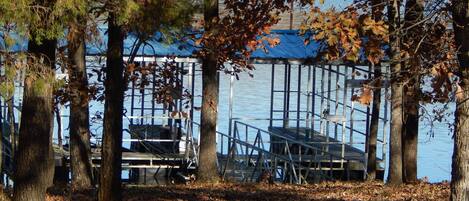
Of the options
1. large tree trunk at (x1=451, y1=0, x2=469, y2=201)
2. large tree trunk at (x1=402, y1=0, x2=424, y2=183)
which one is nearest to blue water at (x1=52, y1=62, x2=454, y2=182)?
large tree trunk at (x1=402, y1=0, x2=424, y2=183)

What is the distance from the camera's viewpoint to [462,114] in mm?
9867

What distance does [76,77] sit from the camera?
17.0 metres

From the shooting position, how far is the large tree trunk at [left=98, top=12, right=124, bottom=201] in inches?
510

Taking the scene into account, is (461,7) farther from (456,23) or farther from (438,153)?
(438,153)

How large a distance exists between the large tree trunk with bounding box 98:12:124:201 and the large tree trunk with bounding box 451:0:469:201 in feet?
15.3

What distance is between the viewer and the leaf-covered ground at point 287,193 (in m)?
15.2

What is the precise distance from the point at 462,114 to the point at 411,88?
306 cm

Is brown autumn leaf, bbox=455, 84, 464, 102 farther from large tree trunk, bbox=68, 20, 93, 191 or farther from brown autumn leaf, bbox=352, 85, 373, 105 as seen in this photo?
large tree trunk, bbox=68, 20, 93, 191

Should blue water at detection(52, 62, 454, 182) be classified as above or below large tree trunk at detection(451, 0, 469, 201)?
below

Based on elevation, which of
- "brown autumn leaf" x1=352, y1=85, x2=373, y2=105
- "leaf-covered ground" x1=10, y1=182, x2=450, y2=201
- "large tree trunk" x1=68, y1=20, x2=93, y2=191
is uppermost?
"brown autumn leaf" x1=352, y1=85, x2=373, y2=105

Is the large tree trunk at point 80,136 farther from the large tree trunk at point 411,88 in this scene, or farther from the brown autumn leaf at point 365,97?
the brown autumn leaf at point 365,97

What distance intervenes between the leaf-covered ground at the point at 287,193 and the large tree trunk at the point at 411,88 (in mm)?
1006

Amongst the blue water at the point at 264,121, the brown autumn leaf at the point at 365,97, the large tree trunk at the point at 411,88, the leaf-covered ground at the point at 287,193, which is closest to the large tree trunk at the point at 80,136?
the leaf-covered ground at the point at 287,193

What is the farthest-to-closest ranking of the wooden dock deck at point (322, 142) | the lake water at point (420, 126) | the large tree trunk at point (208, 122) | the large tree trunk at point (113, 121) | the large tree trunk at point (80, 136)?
1. the lake water at point (420, 126)
2. the wooden dock deck at point (322, 142)
3. the large tree trunk at point (208, 122)
4. the large tree trunk at point (80, 136)
5. the large tree trunk at point (113, 121)
